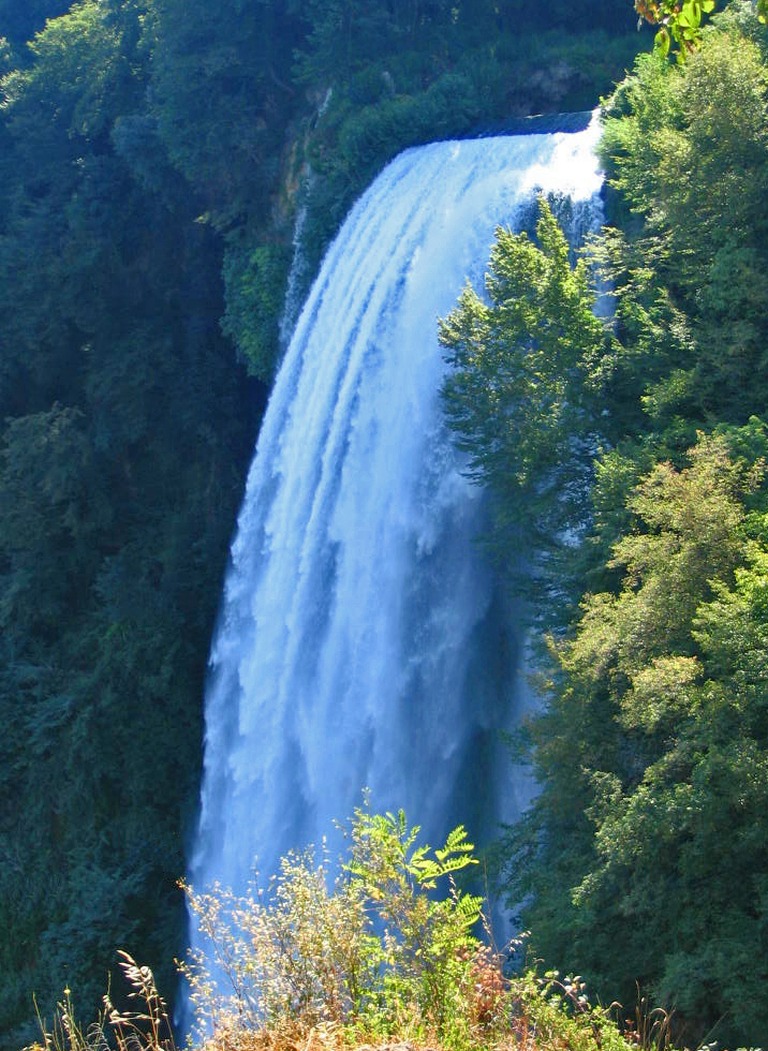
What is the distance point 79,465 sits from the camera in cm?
2283

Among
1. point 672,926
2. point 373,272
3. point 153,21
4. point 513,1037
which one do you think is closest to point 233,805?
point 373,272

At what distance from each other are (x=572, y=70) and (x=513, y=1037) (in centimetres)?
1929

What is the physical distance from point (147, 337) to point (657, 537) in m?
16.6

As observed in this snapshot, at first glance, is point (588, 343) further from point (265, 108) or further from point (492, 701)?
point (265, 108)

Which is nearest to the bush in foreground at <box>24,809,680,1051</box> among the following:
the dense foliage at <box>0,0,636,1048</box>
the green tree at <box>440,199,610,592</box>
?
the green tree at <box>440,199,610,592</box>

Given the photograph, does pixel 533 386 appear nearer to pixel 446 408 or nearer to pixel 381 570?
pixel 446 408

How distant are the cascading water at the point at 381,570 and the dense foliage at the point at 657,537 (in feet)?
4.17

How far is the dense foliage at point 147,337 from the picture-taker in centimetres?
2002

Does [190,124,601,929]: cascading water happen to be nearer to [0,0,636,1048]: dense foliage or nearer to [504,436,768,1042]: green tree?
[0,0,636,1048]: dense foliage

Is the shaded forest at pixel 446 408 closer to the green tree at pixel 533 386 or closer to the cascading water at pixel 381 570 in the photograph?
the green tree at pixel 533 386

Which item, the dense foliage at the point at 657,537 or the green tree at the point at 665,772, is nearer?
the green tree at the point at 665,772

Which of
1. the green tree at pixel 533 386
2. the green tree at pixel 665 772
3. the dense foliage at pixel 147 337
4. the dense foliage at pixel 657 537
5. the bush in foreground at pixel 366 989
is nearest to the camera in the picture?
the bush in foreground at pixel 366 989

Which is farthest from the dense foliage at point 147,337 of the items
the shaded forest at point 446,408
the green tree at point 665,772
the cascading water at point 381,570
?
the green tree at point 665,772

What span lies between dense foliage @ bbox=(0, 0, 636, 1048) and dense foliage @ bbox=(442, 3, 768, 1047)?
7.49 m
